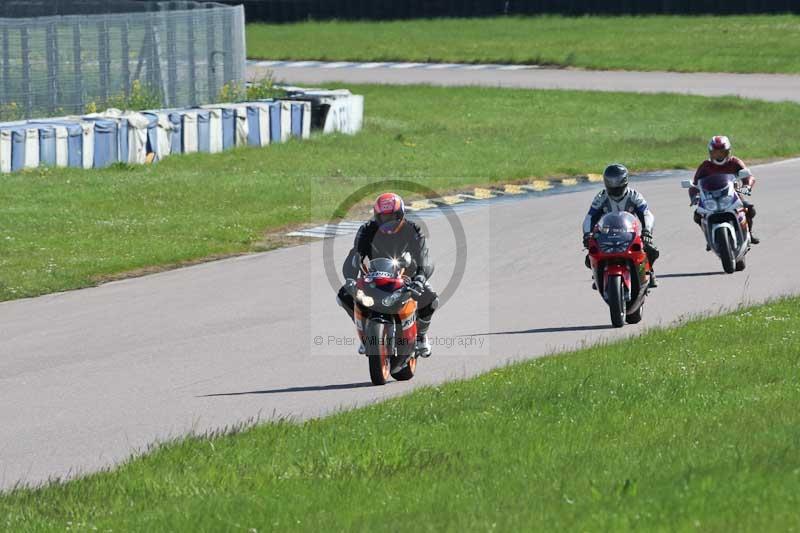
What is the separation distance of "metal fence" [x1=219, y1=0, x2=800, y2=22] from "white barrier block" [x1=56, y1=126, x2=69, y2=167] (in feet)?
129

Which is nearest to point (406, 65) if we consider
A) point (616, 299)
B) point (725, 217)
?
point (725, 217)

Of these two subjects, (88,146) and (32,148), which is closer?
(32,148)

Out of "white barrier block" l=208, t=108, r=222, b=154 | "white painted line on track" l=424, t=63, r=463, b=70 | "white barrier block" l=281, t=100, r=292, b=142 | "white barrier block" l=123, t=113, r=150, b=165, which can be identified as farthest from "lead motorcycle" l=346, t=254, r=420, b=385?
"white painted line on track" l=424, t=63, r=463, b=70

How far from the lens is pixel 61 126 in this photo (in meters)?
24.3

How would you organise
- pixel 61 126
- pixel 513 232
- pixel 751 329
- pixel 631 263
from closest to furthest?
pixel 751 329 → pixel 631 263 → pixel 513 232 → pixel 61 126

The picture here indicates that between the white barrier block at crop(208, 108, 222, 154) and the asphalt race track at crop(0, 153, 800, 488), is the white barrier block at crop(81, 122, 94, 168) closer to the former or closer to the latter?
the white barrier block at crop(208, 108, 222, 154)

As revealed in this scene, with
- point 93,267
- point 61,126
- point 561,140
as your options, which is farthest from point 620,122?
point 93,267

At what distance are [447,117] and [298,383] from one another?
2539 cm

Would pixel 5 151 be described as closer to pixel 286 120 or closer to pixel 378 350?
pixel 286 120

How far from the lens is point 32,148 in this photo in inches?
950

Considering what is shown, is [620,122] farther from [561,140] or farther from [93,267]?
[93,267]

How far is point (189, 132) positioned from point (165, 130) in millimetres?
752

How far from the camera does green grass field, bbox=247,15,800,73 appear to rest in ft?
164

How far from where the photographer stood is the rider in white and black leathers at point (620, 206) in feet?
46.5
